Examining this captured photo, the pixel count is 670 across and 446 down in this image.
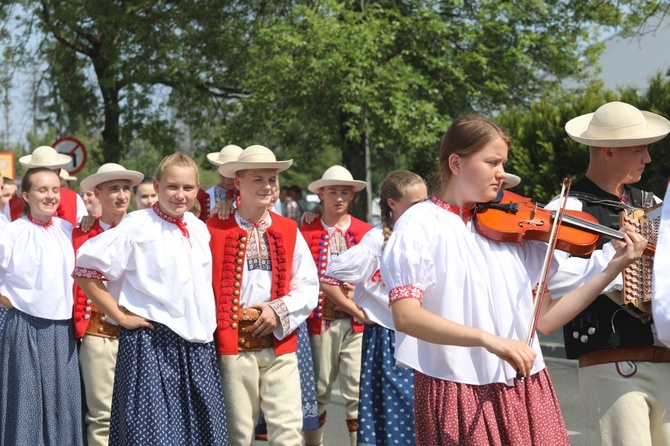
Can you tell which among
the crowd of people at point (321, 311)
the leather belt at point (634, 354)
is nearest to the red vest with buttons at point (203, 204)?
the crowd of people at point (321, 311)

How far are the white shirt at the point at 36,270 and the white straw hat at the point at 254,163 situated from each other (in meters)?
1.38

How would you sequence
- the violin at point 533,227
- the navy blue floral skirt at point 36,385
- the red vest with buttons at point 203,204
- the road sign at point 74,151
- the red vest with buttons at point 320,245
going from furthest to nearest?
the road sign at point 74,151 < the red vest with buttons at point 203,204 < the red vest with buttons at point 320,245 < the navy blue floral skirt at point 36,385 < the violin at point 533,227

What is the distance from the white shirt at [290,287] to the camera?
19.1 feet

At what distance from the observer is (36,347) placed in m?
6.59

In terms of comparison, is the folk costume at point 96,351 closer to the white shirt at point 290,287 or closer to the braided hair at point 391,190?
the white shirt at point 290,287

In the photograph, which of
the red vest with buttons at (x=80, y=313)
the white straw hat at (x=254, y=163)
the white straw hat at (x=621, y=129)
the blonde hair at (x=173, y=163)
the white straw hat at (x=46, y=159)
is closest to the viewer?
the white straw hat at (x=621, y=129)

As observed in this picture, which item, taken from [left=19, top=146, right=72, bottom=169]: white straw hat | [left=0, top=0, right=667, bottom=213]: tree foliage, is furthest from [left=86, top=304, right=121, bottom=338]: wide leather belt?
[left=0, top=0, right=667, bottom=213]: tree foliage

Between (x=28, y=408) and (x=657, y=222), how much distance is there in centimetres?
426

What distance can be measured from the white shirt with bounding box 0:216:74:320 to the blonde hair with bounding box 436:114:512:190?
3.59 metres

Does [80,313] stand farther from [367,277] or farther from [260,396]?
[367,277]

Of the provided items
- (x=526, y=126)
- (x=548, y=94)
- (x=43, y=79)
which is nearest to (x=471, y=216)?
(x=526, y=126)

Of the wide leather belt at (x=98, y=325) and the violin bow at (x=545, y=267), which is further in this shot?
the wide leather belt at (x=98, y=325)

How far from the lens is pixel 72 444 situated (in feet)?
22.0

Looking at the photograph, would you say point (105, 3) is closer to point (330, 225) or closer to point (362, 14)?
point (362, 14)
